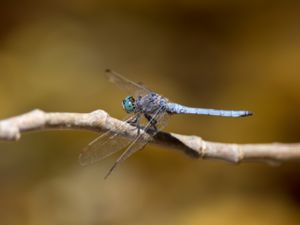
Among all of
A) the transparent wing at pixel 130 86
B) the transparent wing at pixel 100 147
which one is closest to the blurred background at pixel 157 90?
the transparent wing at pixel 130 86

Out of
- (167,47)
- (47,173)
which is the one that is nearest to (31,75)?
(47,173)

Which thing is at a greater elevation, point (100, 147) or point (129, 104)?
point (129, 104)

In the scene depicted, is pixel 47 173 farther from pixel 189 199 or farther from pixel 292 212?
pixel 292 212

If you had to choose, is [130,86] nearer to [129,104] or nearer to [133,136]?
[129,104]

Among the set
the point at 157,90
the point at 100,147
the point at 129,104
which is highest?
the point at 157,90

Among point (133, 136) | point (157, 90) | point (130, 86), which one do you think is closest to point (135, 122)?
point (133, 136)

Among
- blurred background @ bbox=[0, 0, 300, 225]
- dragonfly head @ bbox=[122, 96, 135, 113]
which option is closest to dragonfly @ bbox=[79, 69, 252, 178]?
dragonfly head @ bbox=[122, 96, 135, 113]
